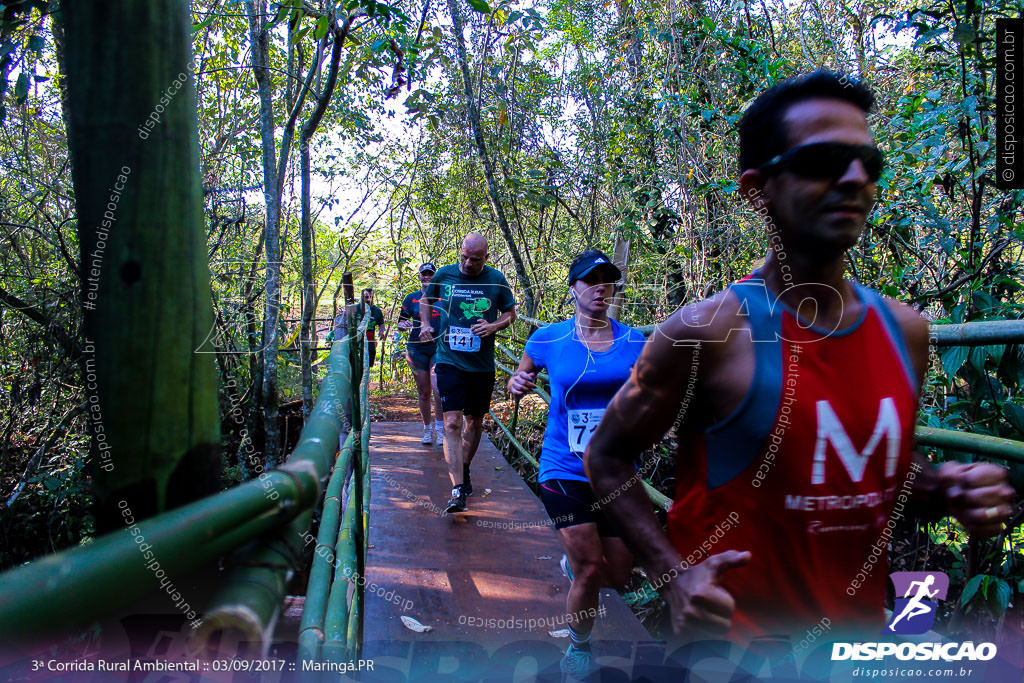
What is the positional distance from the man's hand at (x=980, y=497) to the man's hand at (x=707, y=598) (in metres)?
0.51

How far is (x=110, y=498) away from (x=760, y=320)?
1.00 metres

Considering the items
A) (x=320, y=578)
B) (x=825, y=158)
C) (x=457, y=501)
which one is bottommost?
(x=457, y=501)

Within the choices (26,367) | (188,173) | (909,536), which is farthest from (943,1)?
(26,367)

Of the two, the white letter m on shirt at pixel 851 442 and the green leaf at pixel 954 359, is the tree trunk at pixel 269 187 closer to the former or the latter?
the green leaf at pixel 954 359

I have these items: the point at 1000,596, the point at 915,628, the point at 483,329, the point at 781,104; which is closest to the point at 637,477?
the point at 781,104

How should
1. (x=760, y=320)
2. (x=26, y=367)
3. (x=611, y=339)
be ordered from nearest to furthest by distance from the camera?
(x=760, y=320) → (x=611, y=339) → (x=26, y=367)

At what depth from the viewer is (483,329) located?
421cm

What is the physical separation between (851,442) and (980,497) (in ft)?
0.99

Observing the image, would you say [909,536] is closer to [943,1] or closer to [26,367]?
[943,1]

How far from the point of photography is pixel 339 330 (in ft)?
8.26

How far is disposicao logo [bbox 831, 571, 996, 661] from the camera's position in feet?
3.89

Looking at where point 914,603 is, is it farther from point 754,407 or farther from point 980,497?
point 754,407

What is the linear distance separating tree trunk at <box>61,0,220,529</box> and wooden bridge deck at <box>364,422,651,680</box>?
102 cm

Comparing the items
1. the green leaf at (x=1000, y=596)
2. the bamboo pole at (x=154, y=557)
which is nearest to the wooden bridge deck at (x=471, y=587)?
the bamboo pole at (x=154, y=557)
